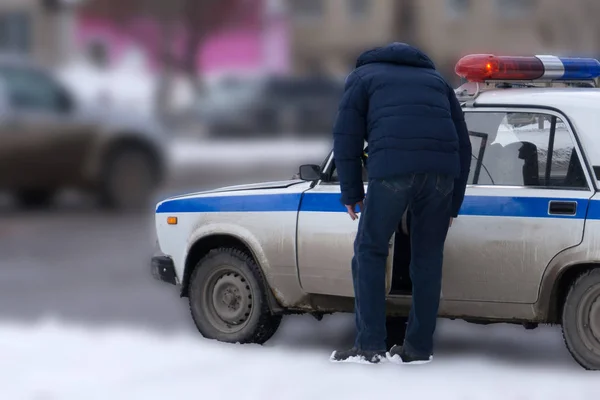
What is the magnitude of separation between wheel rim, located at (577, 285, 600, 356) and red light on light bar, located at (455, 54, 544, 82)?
45.2 inches

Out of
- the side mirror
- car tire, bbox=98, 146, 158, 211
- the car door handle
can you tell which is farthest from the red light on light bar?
car tire, bbox=98, 146, 158, 211

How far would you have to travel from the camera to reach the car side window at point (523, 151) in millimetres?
7621

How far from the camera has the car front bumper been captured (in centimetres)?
872

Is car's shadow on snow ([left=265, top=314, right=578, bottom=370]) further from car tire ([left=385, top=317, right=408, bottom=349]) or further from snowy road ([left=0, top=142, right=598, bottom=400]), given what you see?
car tire ([left=385, top=317, right=408, bottom=349])

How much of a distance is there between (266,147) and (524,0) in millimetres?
35584

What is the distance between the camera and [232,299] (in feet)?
27.8

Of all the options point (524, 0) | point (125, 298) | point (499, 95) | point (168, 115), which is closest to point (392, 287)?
point (499, 95)

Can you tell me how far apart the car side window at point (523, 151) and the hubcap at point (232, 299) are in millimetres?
1416

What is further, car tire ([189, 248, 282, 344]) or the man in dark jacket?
car tire ([189, 248, 282, 344])

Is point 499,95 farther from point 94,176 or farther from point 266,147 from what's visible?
point 266,147

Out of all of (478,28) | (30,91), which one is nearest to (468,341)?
(30,91)

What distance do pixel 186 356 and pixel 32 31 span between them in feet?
171

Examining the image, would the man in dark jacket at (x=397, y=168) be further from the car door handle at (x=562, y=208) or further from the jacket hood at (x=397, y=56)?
the car door handle at (x=562, y=208)

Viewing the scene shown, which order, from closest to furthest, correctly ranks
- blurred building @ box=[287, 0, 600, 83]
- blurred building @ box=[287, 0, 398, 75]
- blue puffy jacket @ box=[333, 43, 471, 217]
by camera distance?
blue puffy jacket @ box=[333, 43, 471, 217], blurred building @ box=[287, 0, 600, 83], blurred building @ box=[287, 0, 398, 75]
